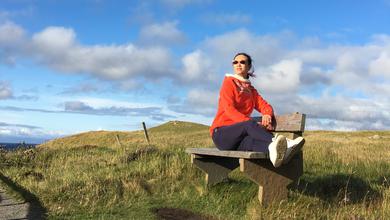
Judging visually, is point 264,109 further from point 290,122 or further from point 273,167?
point 273,167

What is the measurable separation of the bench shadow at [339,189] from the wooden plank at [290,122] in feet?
2.58

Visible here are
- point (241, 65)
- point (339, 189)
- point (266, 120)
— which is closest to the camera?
point (241, 65)

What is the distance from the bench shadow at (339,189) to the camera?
662 centimetres

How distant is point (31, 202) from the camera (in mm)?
6660

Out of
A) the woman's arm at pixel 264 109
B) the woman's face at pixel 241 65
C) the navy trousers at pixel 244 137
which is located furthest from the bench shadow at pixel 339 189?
the woman's face at pixel 241 65

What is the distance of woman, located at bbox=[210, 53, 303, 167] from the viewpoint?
5949mm

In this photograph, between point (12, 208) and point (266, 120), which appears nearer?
point (12, 208)

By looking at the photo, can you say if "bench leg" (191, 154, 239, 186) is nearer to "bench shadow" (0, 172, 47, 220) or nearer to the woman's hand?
the woman's hand

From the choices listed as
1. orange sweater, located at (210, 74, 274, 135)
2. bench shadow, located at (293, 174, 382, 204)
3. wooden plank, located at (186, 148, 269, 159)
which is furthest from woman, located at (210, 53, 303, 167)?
bench shadow, located at (293, 174, 382, 204)

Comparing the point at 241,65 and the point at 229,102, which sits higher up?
the point at 241,65

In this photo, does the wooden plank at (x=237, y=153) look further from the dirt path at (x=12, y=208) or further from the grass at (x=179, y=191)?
the dirt path at (x=12, y=208)

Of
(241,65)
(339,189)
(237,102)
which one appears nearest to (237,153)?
(237,102)

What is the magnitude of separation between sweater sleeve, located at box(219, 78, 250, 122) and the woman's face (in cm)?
26

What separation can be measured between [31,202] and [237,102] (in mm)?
2972
